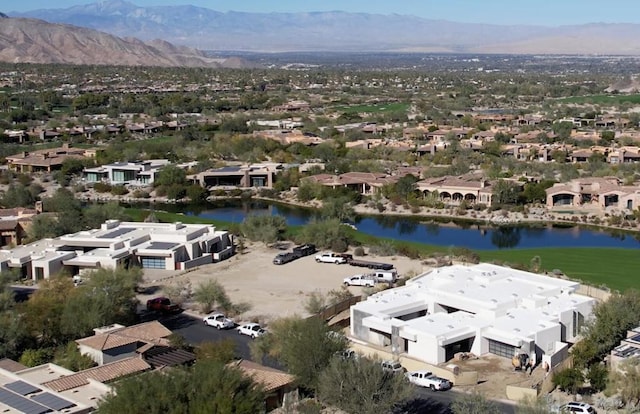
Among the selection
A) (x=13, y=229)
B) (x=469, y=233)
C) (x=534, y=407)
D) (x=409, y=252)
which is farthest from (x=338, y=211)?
(x=534, y=407)

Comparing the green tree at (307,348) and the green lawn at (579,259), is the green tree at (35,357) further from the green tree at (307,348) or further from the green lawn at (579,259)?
the green lawn at (579,259)

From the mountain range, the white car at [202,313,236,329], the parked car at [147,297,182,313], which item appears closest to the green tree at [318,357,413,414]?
the white car at [202,313,236,329]

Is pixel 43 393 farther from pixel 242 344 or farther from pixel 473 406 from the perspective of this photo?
pixel 473 406

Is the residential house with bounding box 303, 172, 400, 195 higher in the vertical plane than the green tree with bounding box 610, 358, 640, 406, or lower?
lower

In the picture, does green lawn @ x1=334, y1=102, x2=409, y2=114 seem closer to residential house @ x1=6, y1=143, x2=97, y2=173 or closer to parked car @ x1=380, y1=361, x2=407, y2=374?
residential house @ x1=6, y1=143, x2=97, y2=173

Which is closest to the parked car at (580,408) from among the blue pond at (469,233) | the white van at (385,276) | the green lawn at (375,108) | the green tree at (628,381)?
the green tree at (628,381)

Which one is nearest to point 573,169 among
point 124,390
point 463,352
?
point 463,352
